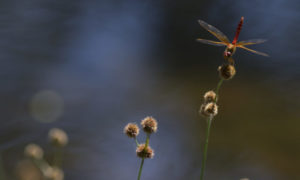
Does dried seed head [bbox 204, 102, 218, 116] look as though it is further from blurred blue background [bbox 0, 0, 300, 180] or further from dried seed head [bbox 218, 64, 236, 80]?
blurred blue background [bbox 0, 0, 300, 180]

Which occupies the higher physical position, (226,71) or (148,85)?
(148,85)

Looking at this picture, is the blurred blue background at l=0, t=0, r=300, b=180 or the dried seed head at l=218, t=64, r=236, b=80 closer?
the dried seed head at l=218, t=64, r=236, b=80

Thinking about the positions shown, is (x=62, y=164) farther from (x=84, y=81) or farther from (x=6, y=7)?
(x=6, y=7)

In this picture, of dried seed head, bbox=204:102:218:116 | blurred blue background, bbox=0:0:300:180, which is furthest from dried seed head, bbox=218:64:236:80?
blurred blue background, bbox=0:0:300:180

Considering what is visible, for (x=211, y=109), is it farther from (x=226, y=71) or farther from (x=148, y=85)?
(x=148, y=85)

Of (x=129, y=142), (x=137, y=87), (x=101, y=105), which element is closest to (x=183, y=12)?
(x=137, y=87)

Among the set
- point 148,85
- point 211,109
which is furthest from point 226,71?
point 148,85

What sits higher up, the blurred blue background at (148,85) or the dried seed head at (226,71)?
the blurred blue background at (148,85)

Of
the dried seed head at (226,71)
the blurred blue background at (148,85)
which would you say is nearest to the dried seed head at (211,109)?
the dried seed head at (226,71)

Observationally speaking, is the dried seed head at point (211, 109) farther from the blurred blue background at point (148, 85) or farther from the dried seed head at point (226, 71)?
the blurred blue background at point (148, 85)
